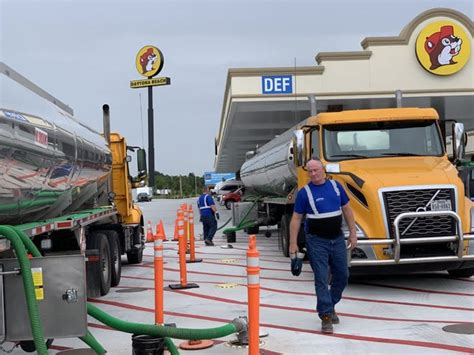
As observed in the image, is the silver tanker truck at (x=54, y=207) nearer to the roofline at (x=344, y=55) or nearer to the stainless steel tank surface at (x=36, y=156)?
the stainless steel tank surface at (x=36, y=156)

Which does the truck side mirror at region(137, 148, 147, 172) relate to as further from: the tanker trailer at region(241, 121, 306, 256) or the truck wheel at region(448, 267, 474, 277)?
the truck wheel at region(448, 267, 474, 277)

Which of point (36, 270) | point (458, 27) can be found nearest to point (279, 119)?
point (458, 27)

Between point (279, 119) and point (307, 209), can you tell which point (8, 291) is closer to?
point (307, 209)

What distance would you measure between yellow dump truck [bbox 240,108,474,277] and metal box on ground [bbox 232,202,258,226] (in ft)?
26.2

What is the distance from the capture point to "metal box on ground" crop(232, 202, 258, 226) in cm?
1961

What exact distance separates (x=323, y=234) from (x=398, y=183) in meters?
2.55

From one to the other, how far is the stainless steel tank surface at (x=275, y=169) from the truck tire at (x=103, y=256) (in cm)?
449

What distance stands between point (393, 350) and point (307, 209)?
5.93 ft

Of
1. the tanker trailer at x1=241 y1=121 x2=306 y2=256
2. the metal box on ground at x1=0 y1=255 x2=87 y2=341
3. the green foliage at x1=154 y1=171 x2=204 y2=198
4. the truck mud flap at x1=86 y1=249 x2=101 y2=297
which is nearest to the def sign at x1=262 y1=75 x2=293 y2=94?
the tanker trailer at x1=241 y1=121 x2=306 y2=256

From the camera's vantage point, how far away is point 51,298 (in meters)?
4.84

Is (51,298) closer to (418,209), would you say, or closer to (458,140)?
(418,209)

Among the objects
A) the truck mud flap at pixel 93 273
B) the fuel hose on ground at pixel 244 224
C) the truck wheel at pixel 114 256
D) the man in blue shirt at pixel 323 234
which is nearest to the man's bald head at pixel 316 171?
the man in blue shirt at pixel 323 234

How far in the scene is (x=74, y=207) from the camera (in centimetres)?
923

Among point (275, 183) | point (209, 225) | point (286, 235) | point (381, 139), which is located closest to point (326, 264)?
point (381, 139)
